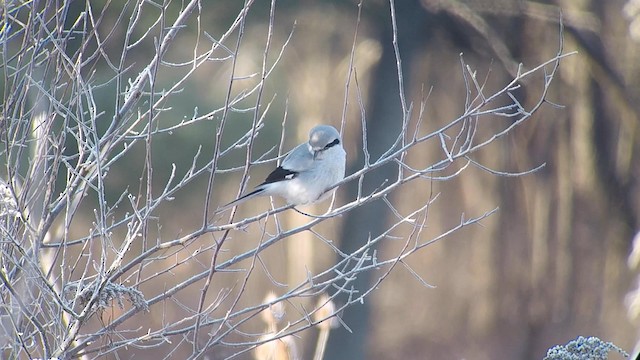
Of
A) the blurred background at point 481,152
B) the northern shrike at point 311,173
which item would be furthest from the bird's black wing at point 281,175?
the blurred background at point 481,152

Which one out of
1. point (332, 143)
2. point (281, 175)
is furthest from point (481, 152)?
point (281, 175)

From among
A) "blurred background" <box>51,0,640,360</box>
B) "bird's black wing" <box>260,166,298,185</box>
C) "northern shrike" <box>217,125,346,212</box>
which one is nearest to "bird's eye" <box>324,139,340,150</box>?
"northern shrike" <box>217,125,346,212</box>

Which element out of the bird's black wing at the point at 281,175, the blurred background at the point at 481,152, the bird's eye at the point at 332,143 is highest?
the bird's eye at the point at 332,143

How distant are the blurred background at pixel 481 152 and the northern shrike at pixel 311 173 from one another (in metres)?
3.56

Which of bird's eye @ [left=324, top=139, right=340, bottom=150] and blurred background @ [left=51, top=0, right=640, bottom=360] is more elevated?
bird's eye @ [left=324, top=139, right=340, bottom=150]

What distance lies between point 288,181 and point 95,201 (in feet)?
16.8

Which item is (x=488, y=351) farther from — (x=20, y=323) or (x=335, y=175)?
(x=20, y=323)

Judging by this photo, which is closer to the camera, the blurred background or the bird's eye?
the bird's eye

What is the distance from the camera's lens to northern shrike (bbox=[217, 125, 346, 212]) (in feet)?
15.2

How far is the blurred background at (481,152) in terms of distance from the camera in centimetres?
930

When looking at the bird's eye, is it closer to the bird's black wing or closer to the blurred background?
the bird's black wing

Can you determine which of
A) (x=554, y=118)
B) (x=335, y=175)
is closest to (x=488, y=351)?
(x=554, y=118)

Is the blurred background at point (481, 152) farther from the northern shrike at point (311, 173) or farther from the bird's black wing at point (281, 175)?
the bird's black wing at point (281, 175)

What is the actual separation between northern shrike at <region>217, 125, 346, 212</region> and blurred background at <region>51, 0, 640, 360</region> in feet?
11.7
